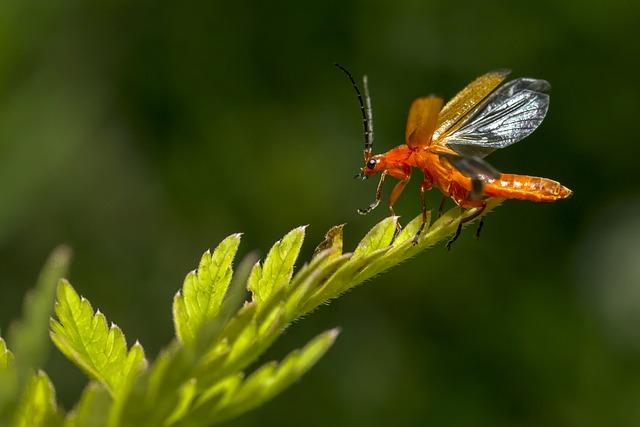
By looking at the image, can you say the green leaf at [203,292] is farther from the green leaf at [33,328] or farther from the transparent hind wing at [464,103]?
the transparent hind wing at [464,103]

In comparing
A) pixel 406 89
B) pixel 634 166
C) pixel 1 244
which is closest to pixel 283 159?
pixel 406 89

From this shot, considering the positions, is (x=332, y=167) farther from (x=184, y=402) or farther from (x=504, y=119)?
(x=184, y=402)

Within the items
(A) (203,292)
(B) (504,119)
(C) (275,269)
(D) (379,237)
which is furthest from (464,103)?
(A) (203,292)

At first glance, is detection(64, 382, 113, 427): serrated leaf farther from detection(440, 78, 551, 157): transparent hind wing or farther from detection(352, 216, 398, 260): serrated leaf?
detection(440, 78, 551, 157): transparent hind wing

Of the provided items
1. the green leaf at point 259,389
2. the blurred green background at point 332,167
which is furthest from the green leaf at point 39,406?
the blurred green background at point 332,167

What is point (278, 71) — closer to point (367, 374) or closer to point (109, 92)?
point (109, 92)

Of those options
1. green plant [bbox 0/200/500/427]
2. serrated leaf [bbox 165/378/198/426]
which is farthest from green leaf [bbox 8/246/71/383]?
serrated leaf [bbox 165/378/198/426]
